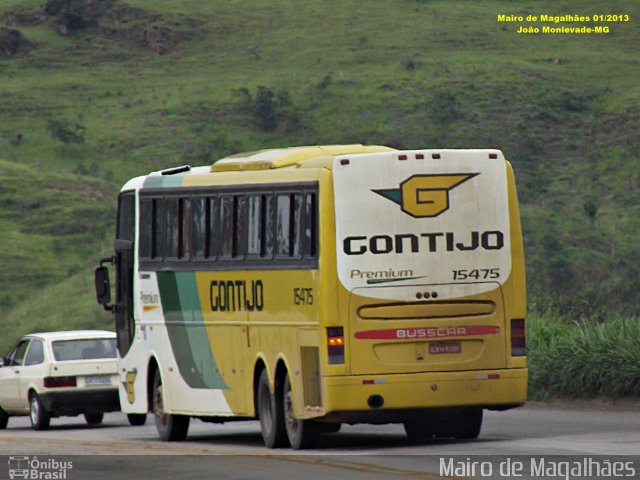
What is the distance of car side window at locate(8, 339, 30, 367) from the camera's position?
87.1 feet

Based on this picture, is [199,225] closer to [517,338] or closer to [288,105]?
[517,338]

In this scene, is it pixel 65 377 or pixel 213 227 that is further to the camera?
pixel 65 377

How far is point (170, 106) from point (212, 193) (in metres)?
99.8

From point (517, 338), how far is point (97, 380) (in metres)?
9.92

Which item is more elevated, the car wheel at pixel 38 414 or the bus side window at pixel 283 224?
the bus side window at pixel 283 224

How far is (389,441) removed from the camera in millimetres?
18625

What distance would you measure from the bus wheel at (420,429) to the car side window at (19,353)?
9.34 metres

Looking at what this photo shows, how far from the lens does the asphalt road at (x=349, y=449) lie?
47.1 ft

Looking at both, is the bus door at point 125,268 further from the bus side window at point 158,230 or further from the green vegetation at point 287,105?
the green vegetation at point 287,105

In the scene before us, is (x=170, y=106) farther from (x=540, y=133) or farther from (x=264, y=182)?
(x=264, y=182)

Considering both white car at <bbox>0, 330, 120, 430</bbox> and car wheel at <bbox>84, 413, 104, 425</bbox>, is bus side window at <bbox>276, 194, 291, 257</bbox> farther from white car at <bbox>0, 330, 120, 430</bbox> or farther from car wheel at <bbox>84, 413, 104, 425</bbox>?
car wheel at <bbox>84, 413, 104, 425</bbox>

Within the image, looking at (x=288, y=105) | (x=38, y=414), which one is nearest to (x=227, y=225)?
(x=38, y=414)

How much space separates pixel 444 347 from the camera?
17047 millimetres

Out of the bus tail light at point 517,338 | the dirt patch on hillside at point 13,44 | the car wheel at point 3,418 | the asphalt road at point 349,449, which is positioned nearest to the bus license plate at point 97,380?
the asphalt road at point 349,449
